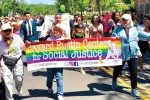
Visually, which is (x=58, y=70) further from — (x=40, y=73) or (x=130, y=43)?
A: (x=40, y=73)

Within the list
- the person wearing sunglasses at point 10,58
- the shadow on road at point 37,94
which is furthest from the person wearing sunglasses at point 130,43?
the person wearing sunglasses at point 10,58

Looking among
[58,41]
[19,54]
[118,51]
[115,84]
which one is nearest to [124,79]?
[115,84]

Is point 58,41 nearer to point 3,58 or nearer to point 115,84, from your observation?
point 3,58

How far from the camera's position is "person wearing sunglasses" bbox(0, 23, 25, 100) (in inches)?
245

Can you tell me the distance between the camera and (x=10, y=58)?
6348 millimetres

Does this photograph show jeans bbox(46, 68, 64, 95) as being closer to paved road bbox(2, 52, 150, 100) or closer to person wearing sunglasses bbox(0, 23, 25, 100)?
paved road bbox(2, 52, 150, 100)

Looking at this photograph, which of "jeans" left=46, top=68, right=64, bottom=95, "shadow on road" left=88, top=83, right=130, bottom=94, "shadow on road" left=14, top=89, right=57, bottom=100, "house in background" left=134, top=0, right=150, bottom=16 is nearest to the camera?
"jeans" left=46, top=68, right=64, bottom=95

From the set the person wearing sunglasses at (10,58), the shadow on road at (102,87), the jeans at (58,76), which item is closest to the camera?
the person wearing sunglasses at (10,58)

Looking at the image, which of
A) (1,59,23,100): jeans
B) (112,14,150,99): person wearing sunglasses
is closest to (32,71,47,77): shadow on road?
(1,59,23,100): jeans

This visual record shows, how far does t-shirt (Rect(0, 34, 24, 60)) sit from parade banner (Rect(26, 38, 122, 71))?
0.60 metres

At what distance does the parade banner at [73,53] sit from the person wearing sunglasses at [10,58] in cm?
56

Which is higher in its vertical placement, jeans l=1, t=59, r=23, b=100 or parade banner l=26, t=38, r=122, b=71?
parade banner l=26, t=38, r=122, b=71

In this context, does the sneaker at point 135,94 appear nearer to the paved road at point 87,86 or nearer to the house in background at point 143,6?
the paved road at point 87,86

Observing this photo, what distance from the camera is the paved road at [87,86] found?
7.17 meters
